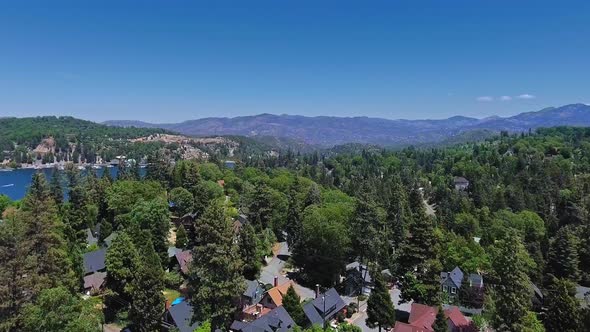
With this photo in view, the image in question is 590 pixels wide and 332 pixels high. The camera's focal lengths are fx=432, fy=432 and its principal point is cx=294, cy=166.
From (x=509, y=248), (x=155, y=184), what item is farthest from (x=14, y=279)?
(x=155, y=184)

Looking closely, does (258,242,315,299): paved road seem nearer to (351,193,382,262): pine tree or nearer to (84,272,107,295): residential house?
(351,193,382,262): pine tree

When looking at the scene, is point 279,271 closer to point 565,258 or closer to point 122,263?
point 122,263

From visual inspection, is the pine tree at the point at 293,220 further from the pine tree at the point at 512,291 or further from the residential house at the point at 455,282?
the pine tree at the point at 512,291

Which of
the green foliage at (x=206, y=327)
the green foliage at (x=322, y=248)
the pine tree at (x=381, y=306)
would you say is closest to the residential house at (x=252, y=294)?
the green foliage at (x=322, y=248)

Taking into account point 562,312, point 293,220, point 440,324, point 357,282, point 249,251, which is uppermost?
point 249,251

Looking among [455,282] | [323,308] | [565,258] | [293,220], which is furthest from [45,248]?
[565,258]

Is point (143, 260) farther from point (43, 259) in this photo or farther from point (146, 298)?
point (43, 259)
